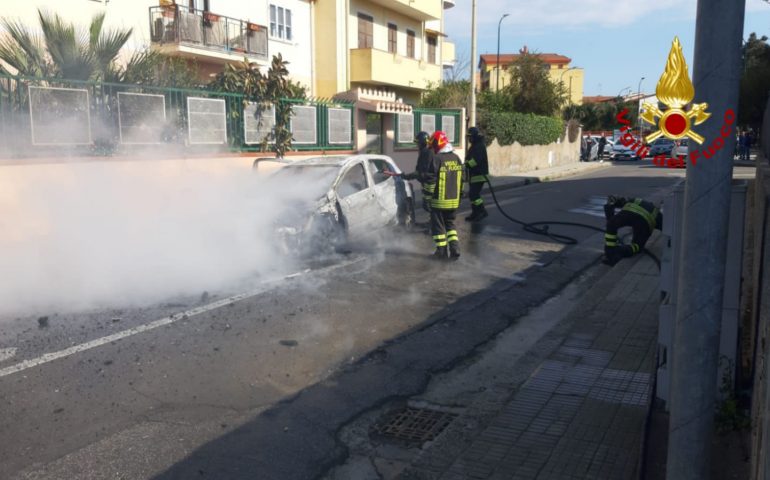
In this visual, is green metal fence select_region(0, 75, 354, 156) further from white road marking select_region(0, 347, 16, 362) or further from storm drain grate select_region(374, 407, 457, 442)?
storm drain grate select_region(374, 407, 457, 442)

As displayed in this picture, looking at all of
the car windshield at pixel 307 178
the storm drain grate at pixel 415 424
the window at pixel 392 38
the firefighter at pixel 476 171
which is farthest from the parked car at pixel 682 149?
the window at pixel 392 38

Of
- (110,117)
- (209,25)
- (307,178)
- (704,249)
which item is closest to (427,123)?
(209,25)

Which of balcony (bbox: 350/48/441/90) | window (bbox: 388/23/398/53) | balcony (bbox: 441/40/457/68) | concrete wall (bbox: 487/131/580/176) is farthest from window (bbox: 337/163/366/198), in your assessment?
balcony (bbox: 441/40/457/68)

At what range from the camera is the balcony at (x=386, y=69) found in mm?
27609

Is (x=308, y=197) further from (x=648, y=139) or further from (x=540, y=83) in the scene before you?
(x=540, y=83)

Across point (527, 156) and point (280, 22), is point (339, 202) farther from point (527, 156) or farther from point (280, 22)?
point (527, 156)

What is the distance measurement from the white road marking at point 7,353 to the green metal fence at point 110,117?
6.37 m

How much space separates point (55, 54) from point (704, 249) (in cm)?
1324

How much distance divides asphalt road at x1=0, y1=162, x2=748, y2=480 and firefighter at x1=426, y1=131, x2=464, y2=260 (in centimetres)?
71

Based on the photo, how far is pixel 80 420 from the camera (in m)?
4.45

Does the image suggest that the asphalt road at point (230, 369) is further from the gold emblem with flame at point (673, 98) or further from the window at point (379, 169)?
the gold emblem with flame at point (673, 98)

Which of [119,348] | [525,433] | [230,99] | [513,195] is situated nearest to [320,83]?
[513,195]

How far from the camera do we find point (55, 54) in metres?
12.8

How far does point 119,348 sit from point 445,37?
34686 mm
